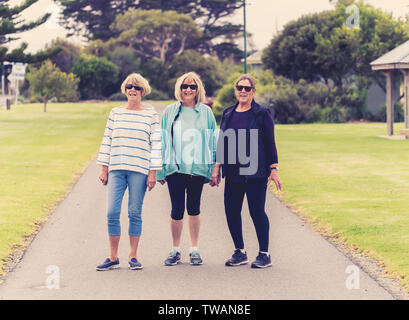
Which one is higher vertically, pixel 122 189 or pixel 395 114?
pixel 122 189

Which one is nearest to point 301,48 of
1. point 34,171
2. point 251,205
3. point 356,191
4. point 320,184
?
point 34,171

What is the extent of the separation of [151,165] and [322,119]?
36.0 meters

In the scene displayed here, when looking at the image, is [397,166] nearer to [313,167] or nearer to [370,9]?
[313,167]

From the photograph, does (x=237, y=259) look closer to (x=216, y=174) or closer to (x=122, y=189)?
(x=216, y=174)

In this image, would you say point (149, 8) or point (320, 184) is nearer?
point (320, 184)

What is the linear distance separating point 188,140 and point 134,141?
522 mm

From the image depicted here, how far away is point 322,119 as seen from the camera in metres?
42.6

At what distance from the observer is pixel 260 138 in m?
7.42

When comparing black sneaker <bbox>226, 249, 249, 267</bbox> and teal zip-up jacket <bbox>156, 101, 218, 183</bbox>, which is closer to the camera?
teal zip-up jacket <bbox>156, 101, 218, 183</bbox>

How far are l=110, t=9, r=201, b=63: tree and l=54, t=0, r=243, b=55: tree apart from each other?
2.32 metres

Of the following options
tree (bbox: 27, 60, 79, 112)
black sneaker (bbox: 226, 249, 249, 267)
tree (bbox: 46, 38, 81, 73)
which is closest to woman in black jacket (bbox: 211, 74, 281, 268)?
black sneaker (bbox: 226, 249, 249, 267)

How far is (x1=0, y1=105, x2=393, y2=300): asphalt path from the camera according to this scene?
21.4ft

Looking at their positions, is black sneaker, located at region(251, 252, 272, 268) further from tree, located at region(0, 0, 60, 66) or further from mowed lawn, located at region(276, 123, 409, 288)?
tree, located at region(0, 0, 60, 66)

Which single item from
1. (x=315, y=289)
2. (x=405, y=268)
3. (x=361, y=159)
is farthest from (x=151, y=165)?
(x=361, y=159)
